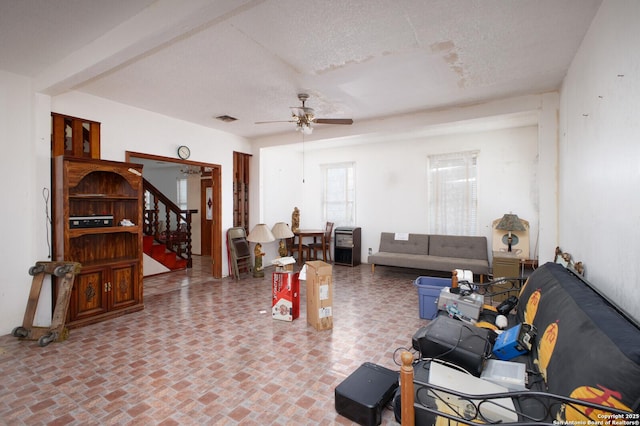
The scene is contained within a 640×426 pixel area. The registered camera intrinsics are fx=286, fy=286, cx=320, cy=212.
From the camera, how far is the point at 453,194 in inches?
238

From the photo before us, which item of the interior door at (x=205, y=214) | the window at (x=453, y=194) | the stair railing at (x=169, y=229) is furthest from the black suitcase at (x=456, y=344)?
the interior door at (x=205, y=214)

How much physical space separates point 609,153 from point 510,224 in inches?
137

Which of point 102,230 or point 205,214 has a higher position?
point 205,214

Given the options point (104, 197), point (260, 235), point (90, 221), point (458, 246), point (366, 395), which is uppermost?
point (104, 197)

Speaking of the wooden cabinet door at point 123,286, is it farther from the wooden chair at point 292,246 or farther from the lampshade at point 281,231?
the wooden chair at point 292,246

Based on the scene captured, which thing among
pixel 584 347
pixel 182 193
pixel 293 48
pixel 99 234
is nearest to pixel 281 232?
pixel 99 234

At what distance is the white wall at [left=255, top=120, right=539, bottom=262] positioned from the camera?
17.9ft

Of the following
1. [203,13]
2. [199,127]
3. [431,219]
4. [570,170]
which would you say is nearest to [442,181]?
[431,219]

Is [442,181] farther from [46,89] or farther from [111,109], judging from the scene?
[46,89]

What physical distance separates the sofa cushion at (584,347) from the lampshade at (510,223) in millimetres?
3280

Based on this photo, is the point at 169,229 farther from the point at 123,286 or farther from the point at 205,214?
the point at 123,286

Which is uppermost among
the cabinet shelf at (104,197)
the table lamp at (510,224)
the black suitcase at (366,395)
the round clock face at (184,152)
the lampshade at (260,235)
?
the round clock face at (184,152)

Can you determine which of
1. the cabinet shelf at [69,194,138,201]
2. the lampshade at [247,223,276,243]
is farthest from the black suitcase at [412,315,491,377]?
the cabinet shelf at [69,194,138,201]

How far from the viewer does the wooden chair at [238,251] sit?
572cm
